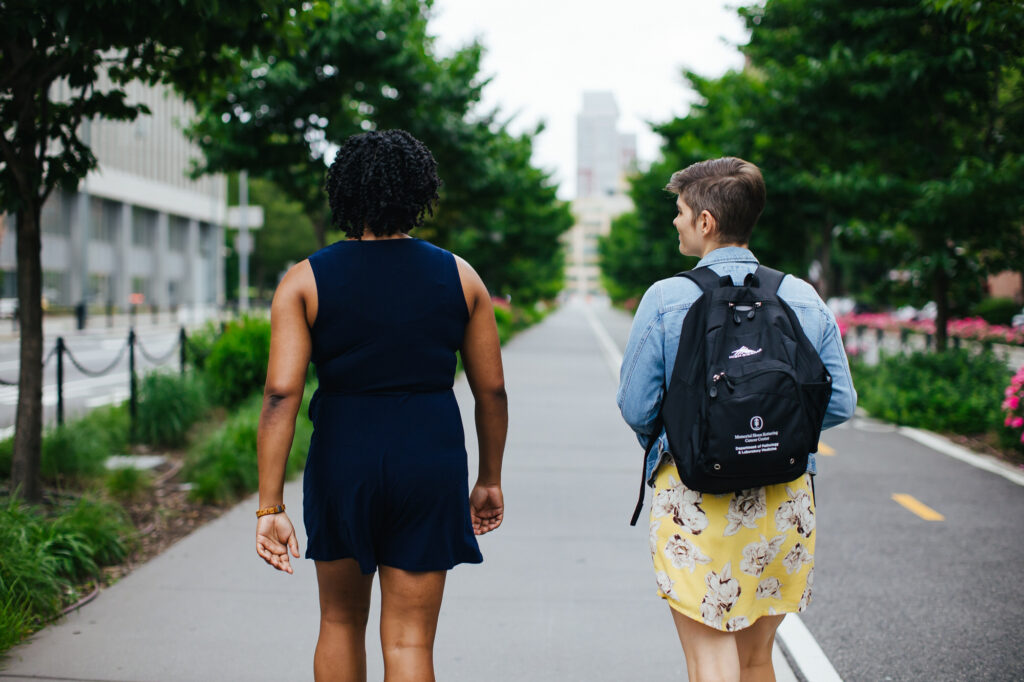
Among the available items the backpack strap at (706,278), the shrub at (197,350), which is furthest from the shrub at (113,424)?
the backpack strap at (706,278)

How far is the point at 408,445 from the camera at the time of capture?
231 centimetres

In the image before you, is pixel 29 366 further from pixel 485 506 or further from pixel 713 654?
pixel 713 654

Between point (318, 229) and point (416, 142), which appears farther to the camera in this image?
point (318, 229)

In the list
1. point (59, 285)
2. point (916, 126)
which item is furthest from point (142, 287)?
point (916, 126)

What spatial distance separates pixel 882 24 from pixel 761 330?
10.9 metres

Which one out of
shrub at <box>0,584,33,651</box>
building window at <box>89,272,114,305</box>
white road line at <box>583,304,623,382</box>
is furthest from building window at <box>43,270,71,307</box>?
shrub at <box>0,584,33,651</box>

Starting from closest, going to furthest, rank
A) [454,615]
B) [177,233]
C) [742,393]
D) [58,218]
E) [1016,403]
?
[742,393]
[454,615]
[1016,403]
[58,218]
[177,233]

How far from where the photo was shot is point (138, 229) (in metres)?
58.8

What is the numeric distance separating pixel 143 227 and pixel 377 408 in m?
62.3

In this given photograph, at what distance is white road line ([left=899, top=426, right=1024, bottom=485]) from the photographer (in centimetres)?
767

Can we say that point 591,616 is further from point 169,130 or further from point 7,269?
point 169,130

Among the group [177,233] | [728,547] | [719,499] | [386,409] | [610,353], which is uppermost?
[177,233]

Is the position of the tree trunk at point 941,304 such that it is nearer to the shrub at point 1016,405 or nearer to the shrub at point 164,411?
the shrub at point 1016,405

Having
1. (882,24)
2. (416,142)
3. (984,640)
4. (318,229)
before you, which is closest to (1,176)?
(416,142)
